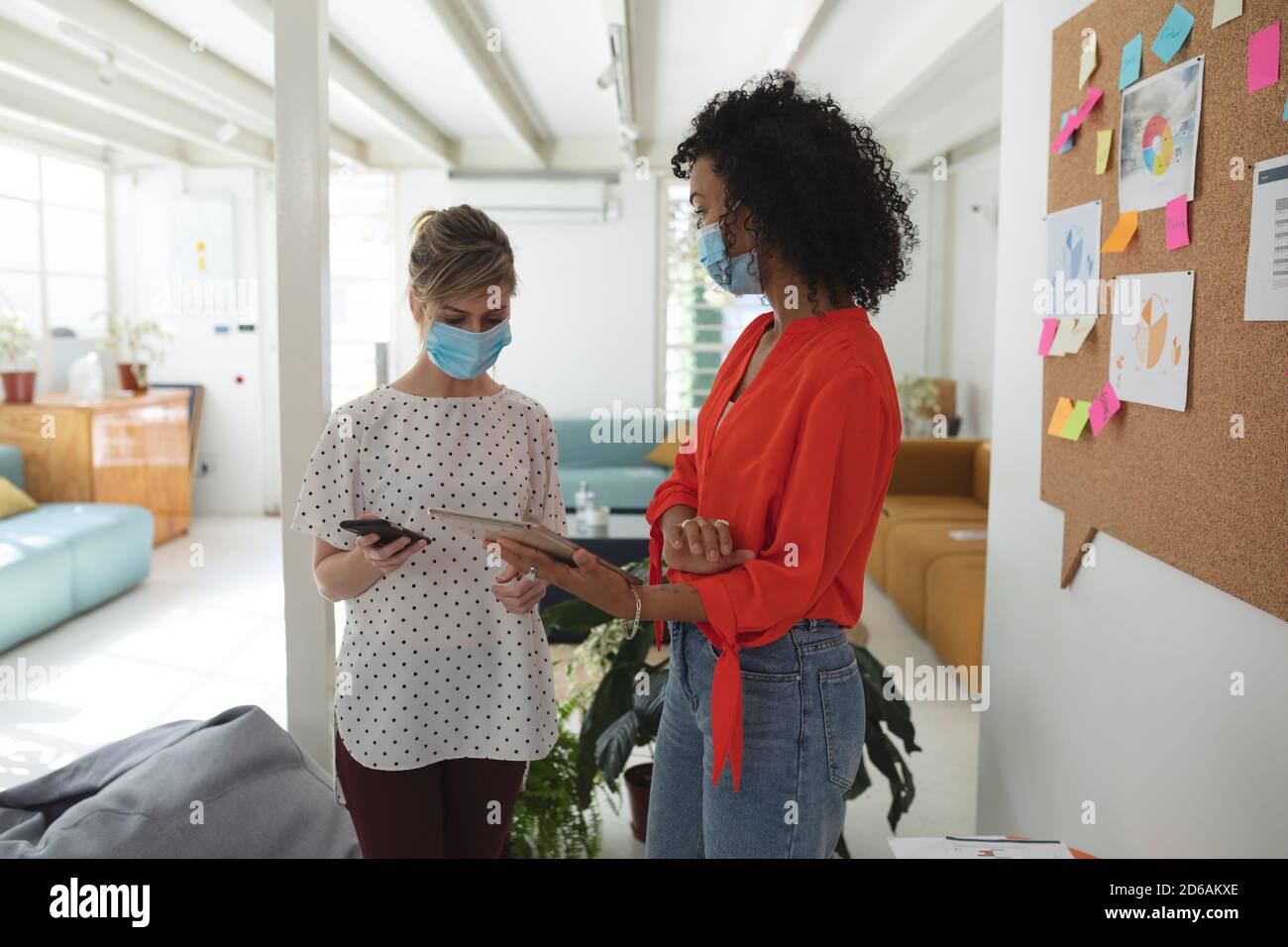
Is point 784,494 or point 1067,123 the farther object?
point 1067,123

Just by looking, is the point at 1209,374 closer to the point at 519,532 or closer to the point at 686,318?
the point at 519,532

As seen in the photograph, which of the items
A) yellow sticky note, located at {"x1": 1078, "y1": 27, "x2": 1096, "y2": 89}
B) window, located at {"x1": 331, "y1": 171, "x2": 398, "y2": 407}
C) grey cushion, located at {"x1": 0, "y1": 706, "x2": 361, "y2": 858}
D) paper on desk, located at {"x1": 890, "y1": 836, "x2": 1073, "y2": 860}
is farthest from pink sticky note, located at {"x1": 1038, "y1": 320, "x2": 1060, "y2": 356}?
window, located at {"x1": 331, "y1": 171, "x2": 398, "y2": 407}

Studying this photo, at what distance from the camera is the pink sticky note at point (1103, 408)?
1808mm

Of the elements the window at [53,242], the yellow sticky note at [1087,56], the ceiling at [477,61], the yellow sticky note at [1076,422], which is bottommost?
the yellow sticky note at [1076,422]

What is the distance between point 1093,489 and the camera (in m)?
1.89

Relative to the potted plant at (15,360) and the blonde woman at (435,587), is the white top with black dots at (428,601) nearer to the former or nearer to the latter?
the blonde woman at (435,587)

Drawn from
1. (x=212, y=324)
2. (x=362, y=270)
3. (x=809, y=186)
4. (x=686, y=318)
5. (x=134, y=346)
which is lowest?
(x=809, y=186)

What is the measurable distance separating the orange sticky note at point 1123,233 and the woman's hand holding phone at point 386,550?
1.28m

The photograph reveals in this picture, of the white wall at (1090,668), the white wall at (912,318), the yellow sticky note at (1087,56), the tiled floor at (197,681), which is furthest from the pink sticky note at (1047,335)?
the white wall at (912,318)

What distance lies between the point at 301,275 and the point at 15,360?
508cm

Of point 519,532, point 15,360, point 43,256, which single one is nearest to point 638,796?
point 519,532

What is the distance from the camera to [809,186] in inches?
48.7
